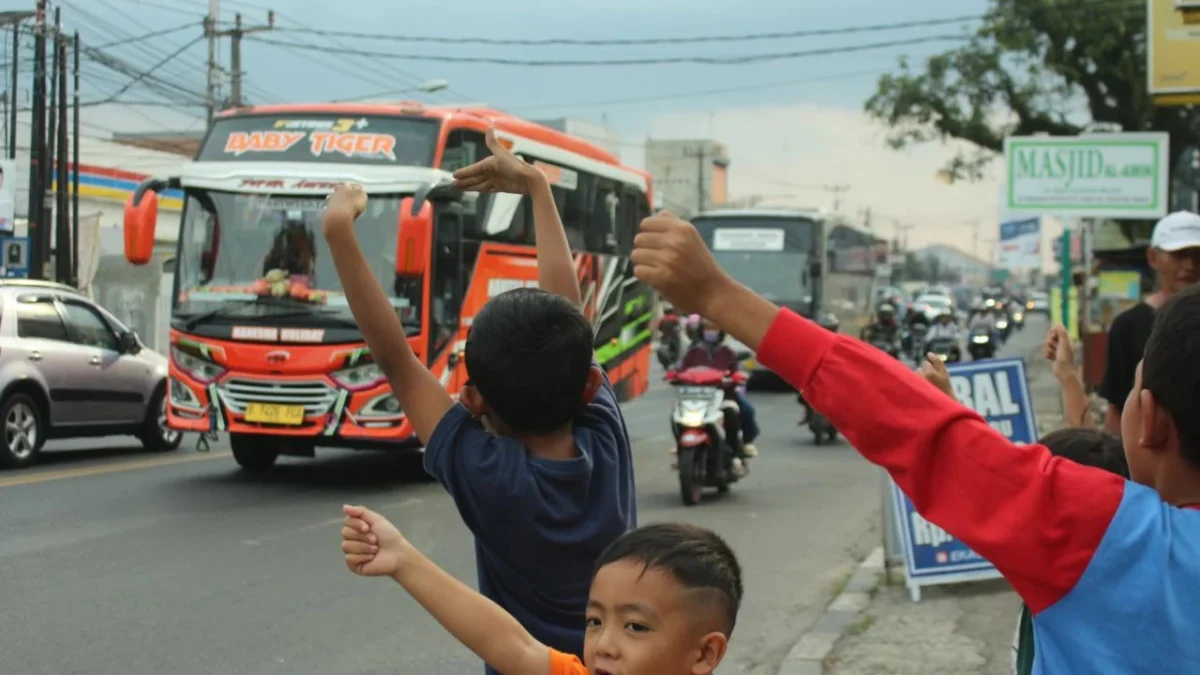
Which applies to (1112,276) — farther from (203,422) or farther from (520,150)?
(203,422)

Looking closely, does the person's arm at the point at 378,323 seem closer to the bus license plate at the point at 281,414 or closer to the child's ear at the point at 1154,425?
the child's ear at the point at 1154,425

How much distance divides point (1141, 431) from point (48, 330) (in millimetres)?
13419

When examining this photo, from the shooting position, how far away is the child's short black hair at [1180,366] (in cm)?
181

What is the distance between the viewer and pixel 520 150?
14594mm

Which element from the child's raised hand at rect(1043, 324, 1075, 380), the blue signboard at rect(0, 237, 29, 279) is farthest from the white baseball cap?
the blue signboard at rect(0, 237, 29, 279)

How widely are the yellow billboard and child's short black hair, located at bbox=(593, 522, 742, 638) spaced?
13.7 meters

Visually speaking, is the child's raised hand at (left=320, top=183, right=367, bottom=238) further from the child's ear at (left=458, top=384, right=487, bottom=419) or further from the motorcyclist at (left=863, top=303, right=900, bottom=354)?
the motorcyclist at (left=863, top=303, right=900, bottom=354)

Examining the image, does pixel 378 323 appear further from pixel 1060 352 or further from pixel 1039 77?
pixel 1039 77

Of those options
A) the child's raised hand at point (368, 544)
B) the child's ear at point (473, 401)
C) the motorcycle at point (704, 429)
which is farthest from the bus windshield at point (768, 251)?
the child's raised hand at point (368, 544)

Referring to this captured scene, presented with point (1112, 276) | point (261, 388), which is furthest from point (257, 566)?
point (1112, 276)

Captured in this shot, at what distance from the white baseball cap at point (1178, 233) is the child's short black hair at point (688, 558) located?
4386mm

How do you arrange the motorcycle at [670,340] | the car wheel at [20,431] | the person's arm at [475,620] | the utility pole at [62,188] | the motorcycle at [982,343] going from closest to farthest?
the person's arm at [475,620] < the car wheel at [20,431] < the utility pole at [62,188] < the motorcycle at [982,343] < the motorcycle at [670,340]

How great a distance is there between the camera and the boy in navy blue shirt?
2.63 m

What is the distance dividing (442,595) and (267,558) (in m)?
7.31
